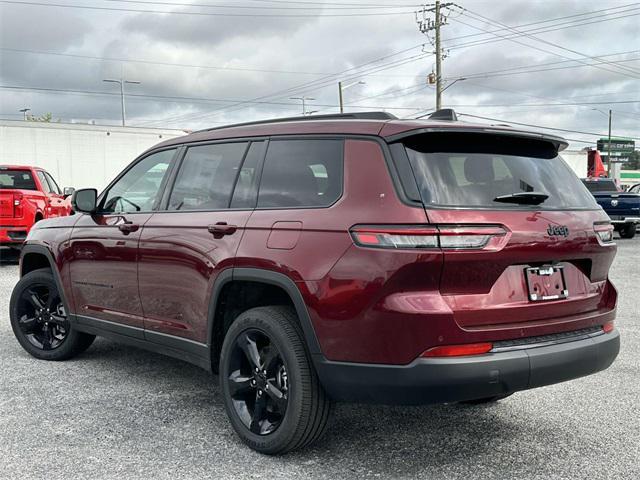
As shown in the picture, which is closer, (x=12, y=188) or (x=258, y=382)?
(x=258, y=382)

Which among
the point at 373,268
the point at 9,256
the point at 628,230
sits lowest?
the point at 628,230

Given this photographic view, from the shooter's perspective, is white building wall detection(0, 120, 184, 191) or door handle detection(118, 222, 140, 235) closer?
door handle detection(118, 222, 140, 235)

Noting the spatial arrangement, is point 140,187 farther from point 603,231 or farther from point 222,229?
point 603,231

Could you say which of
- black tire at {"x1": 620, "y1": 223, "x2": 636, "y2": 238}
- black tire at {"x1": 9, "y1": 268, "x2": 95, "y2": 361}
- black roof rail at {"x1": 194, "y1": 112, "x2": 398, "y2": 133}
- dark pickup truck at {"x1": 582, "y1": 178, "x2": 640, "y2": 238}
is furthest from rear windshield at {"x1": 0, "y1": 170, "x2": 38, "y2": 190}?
black tire at {"x1": 620, "y1": 223, "x2": 636, "y2": 238}

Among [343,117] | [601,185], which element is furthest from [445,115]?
[601,185]

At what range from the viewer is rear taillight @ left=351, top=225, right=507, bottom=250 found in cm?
301

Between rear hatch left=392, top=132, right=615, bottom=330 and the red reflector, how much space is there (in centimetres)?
9

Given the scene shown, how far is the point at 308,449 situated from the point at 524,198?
1.75 metres

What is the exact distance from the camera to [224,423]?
13.3ft

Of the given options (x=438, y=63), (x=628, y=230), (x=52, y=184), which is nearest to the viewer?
(x=52, y=184)

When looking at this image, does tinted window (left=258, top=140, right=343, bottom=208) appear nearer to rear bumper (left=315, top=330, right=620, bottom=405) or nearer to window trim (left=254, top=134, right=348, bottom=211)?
window trim (left=254, top=134, right=348, bottom=211)

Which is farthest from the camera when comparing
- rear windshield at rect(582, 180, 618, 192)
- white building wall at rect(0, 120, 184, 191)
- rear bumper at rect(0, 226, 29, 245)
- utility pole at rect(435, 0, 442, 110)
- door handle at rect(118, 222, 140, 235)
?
utility pole at rect(435, 0, 442, 110)

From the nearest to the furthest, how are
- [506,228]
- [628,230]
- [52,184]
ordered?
[506,228] → [52,184] → [628,230]

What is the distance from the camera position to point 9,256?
13.4m
